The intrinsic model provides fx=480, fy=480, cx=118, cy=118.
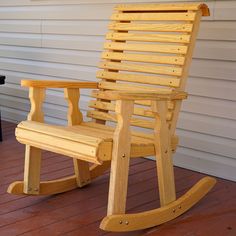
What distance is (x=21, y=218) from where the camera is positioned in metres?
2.30

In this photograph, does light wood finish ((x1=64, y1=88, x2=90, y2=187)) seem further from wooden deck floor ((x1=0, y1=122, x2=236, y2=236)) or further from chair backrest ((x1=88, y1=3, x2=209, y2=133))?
chair backrest ((x1=88, y1=3, x2=209, y2=133))

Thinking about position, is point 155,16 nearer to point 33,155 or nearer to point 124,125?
point 124,125

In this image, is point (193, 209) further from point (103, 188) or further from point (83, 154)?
point (83, 154)

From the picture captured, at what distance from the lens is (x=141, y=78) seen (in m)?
2.66

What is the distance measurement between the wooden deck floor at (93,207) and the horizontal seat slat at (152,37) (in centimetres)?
85

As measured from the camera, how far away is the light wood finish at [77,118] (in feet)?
8.41

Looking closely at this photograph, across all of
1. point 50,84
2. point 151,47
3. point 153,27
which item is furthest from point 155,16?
point 50,84

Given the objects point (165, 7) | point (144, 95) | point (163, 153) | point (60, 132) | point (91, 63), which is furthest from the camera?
point (91, 63)

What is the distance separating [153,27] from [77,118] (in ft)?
2.19

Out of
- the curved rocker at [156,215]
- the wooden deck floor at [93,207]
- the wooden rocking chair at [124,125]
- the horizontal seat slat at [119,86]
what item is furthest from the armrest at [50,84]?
the curved rocker at [156,215]

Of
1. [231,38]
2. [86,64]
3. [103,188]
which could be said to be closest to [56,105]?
[86,64]

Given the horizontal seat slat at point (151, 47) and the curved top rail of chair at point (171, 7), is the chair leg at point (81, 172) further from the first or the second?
the curved top rail of chair at point (171, 7)

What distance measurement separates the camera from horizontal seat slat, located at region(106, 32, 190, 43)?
2519 mm

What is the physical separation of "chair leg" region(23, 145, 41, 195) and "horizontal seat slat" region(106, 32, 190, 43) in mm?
841
